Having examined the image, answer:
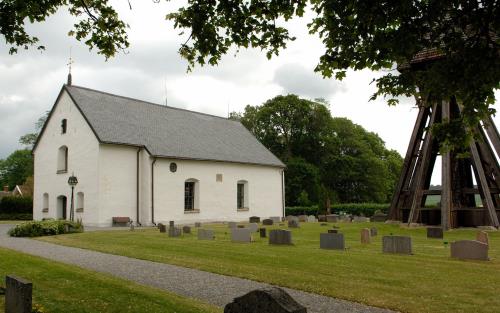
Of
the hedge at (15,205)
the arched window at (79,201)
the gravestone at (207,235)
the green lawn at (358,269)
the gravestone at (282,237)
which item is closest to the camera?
the green lawn at (358,269)

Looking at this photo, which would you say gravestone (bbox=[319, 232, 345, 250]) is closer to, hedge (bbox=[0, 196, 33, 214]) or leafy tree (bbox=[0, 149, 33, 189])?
hedge (bbox=[0, 196, 33, 214])

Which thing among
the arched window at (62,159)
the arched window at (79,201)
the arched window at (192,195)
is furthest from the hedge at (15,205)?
the arched window at (192,195)

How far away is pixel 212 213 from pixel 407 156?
13.9 meters

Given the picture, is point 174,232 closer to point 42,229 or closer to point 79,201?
point 42,229

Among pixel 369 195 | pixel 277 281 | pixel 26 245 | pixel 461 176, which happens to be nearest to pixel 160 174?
pixel 26 245

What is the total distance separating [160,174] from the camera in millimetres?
28891

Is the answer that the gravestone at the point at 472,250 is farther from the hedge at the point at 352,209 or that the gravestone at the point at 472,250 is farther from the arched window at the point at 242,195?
the hedge at the point at 352,209

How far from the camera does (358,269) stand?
33.9ft

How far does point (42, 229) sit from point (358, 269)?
1510cm

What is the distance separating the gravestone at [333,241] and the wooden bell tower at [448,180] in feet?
29.6

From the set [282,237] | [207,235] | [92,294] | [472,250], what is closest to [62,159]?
[207,235]

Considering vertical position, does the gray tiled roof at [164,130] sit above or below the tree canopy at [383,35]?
above

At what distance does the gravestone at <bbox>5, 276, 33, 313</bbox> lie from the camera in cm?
583

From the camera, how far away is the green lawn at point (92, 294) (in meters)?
6.91
